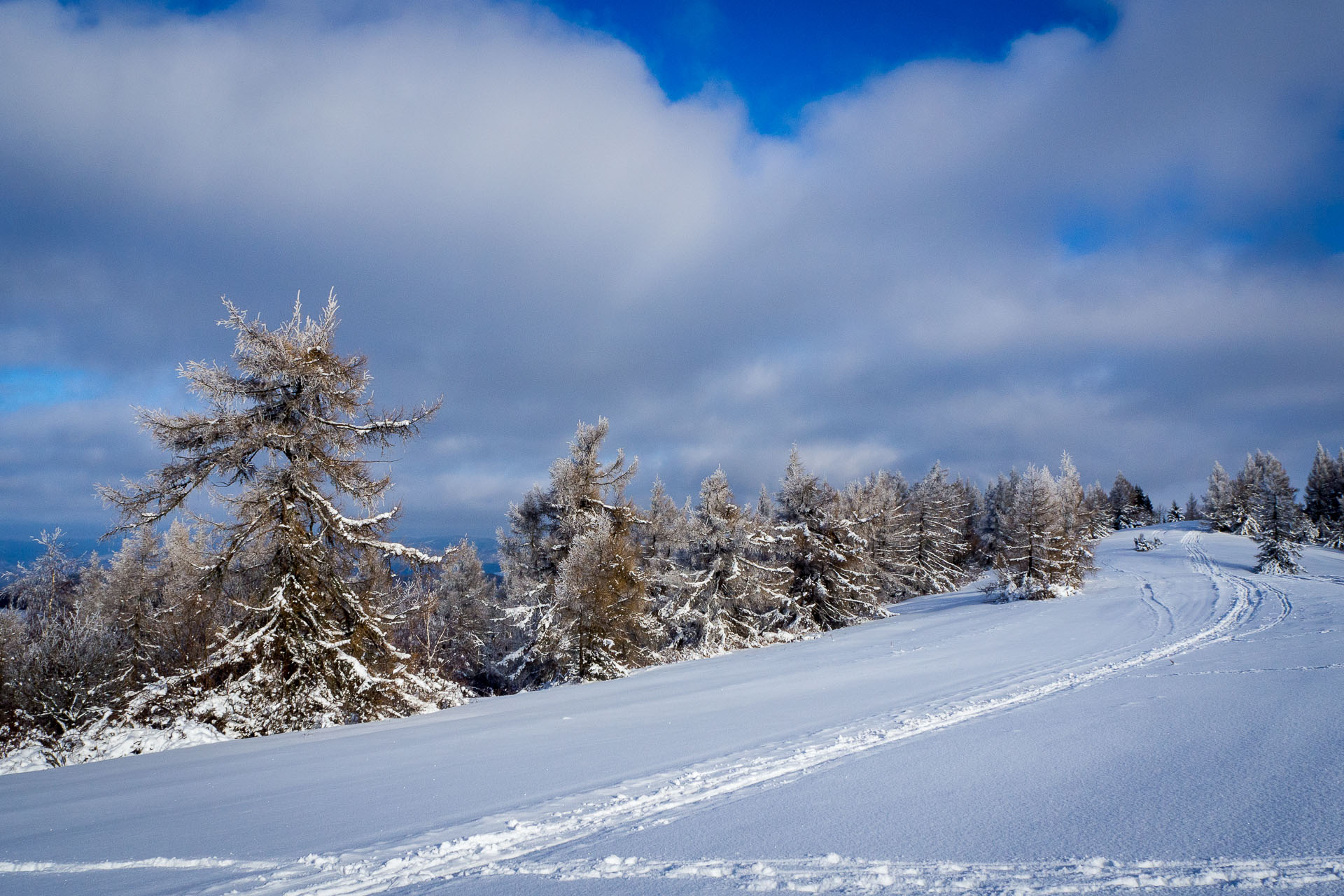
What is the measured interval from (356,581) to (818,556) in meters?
22.4

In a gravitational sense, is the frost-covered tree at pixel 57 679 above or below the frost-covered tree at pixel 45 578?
below

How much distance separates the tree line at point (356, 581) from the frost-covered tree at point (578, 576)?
3.3 inches

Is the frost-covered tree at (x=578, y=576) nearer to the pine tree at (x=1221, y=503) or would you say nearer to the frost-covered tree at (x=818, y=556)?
the frost-covered tree at (x=818, y=556)

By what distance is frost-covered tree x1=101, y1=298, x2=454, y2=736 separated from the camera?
11.6 m

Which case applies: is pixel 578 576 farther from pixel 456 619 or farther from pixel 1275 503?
pixel 1275 503

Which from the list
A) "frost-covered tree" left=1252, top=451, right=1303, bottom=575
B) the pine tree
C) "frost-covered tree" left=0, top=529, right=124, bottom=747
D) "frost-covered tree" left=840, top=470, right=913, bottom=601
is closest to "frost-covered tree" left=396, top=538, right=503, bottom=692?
"frost-covered tree" left=0, top=529, right=124, bottom=747

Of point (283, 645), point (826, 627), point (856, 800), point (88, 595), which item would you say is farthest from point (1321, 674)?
point (88, 595)

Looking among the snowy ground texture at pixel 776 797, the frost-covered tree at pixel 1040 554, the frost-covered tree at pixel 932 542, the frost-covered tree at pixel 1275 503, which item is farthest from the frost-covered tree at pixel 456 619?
the frost-covered tree at pixel 1275 503

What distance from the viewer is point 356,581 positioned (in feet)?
42.9

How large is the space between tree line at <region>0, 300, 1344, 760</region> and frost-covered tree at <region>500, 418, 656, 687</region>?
0.28ft

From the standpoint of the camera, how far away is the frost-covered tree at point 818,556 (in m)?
30.4

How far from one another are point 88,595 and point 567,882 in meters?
31.3

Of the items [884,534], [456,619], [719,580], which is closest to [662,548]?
[719,580]

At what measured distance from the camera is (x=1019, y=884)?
323cm
